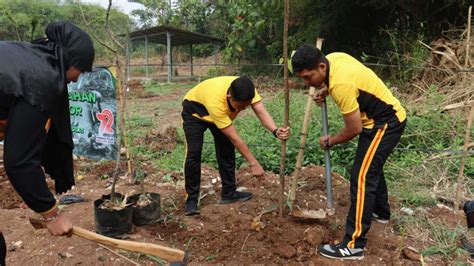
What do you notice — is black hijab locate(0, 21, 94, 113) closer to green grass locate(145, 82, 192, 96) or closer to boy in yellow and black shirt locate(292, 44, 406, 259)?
boy in yellow and black shirt locate(292, 44, 406, 259)

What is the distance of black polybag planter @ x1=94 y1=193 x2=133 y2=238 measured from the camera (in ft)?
10.2

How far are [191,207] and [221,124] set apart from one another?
0.87 meters

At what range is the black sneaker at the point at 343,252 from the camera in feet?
9.48

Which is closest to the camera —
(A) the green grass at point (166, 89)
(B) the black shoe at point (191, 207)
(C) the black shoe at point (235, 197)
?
(B) the black shoe at point (191, 207)

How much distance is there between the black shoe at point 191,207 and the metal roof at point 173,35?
13178 millimetres

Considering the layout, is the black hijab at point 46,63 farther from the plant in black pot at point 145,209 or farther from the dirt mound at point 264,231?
the dirt mound at point 264,231

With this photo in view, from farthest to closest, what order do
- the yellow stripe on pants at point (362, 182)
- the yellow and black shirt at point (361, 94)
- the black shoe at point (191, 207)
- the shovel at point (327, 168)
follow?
the black shoe at point (191, 207) → the shovel at point (327, 168) → the yellow stripe on pants at point (362, 182) → the yellow and black shirt at point (361, 94)

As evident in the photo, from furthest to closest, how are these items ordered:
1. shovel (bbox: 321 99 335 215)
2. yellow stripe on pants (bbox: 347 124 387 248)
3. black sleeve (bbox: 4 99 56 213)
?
shovel (bbox: 321 99 335 215)
yellow stripe on pants (bbox: 347 124 387 248)
black sleeve (bbox: 4 99 56 213)

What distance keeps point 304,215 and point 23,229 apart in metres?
2.47

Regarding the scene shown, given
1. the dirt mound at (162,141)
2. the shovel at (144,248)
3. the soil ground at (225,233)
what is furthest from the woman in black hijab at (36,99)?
the dirt mound at (162,141)

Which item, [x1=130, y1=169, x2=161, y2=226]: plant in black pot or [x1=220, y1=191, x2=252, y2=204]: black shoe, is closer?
[x1=130, y1=169, x2=161, y2=226]: plant in black pot

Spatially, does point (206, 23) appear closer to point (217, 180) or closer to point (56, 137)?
point (217, 180)

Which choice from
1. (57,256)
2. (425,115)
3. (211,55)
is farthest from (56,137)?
(211,55)

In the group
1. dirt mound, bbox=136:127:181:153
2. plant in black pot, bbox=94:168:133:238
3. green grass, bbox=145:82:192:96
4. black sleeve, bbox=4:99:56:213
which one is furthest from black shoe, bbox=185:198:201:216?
green grass, bbox=145:82:192:96
